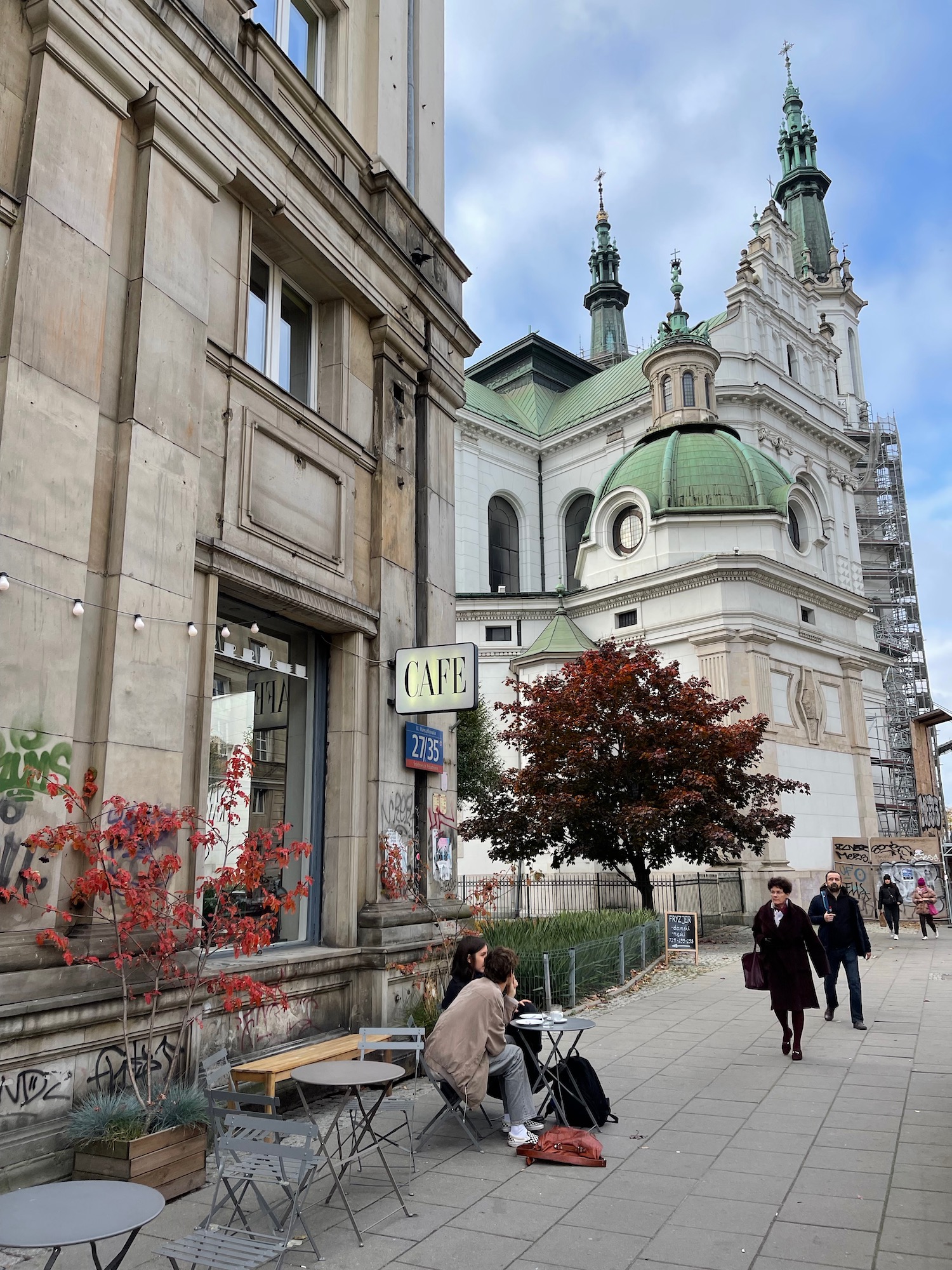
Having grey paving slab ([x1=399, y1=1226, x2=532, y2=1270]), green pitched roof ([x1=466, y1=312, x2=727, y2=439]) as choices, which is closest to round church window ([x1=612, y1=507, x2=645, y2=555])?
green pitched roof ([x1=466, y1=312, x2=727, y2=439])

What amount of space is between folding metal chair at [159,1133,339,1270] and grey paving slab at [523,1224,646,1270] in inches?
46.3

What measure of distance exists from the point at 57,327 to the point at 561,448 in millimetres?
43375

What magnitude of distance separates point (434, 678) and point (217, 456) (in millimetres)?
3390

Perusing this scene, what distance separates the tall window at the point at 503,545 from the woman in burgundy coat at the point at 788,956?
36.0 meters

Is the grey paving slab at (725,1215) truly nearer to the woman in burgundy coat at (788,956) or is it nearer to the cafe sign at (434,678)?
the woman in burgundy coat at (788,956)

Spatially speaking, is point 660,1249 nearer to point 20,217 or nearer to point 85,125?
point 20,217

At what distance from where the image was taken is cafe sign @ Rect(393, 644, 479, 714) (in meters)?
10.4

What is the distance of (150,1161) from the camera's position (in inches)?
223

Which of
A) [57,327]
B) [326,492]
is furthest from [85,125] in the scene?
[326,492]

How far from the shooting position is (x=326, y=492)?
33.1 ft

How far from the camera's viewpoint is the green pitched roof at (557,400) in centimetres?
4791

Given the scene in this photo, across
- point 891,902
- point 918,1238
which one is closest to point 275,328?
point 918,1238

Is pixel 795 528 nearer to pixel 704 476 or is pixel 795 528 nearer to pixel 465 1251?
pixel 704 476

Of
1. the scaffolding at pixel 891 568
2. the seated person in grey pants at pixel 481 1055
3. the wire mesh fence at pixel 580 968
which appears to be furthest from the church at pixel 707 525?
the seated person in grey pants at pixel 481 1055
